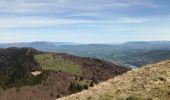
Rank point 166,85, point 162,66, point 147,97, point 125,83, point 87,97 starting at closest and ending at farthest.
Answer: point 147,97
point 166,85
point 87,97
point 125,83
point 162,66

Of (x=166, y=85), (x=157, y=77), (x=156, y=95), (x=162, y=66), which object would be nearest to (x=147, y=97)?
(x=156, y=95)

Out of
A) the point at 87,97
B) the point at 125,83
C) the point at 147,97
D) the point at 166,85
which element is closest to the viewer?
the point at 147,97

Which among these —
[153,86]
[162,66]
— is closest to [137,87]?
[153,86]

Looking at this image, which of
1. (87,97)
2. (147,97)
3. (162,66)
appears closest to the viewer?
(147,97)

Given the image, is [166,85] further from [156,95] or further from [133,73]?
[133,73]

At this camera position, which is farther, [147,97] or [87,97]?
[87,97]

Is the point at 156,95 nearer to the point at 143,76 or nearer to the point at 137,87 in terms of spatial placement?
the point at 137,87
